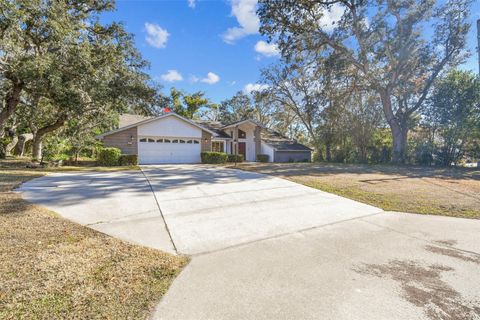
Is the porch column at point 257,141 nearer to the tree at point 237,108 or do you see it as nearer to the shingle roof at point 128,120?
the shingle roof at point 128,120

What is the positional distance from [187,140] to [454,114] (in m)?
21.1

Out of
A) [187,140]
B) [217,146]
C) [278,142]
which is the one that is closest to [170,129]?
[187,140]

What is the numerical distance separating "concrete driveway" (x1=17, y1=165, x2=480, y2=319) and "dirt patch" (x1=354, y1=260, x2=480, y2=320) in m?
0.01

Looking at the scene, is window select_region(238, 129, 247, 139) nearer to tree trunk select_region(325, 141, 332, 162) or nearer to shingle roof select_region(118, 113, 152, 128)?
tree trunk select_region(325, 141, 332, 162)

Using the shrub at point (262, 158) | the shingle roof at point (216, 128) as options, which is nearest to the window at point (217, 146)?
the shingle roof at point (216, 128)

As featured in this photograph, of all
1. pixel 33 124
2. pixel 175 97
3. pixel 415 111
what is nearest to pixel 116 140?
pixel 33 124

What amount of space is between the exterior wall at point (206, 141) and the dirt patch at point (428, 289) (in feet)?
60.1

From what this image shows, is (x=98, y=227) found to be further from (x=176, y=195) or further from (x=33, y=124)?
(x=33, y=124)

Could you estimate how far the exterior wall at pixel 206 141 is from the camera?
20719 mm

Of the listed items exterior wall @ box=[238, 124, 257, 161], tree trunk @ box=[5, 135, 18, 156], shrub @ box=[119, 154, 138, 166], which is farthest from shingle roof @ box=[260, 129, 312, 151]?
tree trunk @ box=[5, 135, 18, 156]

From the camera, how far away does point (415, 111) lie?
21766 mm

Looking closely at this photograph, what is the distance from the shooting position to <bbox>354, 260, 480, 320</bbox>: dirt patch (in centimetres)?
230

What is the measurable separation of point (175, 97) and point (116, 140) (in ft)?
58.6

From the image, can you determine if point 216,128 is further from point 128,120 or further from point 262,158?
point 128,120
